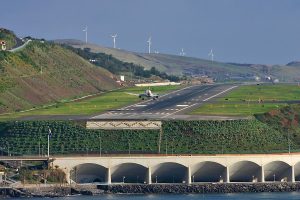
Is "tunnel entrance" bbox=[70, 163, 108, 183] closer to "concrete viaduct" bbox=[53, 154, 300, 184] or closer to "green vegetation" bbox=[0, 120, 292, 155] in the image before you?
"concrete viaduct" bbox=[53, 154, 300, 184]

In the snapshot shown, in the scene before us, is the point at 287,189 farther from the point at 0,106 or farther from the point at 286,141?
the point at 0,106

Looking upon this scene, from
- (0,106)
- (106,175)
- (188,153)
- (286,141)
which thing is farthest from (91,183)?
(0,106)

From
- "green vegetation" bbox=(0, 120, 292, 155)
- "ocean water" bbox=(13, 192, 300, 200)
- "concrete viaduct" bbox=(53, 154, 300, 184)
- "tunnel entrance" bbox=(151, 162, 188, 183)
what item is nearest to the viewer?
"ocean water" bbox=(13, 192, 300, 200)

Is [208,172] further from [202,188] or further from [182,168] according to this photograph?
[202,188]

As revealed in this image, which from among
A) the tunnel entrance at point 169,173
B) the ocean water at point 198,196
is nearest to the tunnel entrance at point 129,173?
the tunnel entrance at point 169,173

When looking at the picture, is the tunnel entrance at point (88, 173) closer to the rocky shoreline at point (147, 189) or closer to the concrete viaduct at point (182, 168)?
the concrete viaduct at point (182, 168)

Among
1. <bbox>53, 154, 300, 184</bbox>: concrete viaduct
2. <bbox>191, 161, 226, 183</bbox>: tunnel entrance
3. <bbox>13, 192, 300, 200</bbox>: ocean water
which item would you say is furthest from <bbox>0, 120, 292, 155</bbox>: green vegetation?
<bbox>13, 192, 300, 200</bbox>: ocean water

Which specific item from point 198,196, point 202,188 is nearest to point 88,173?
point 202,188
